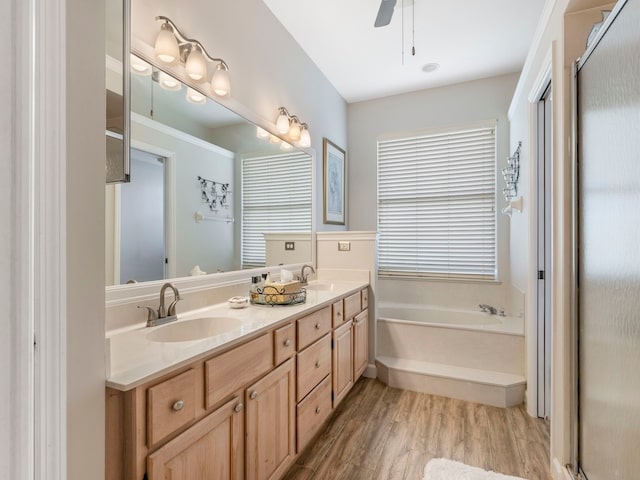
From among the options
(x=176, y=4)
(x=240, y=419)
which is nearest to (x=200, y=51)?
(x=176, y=4)

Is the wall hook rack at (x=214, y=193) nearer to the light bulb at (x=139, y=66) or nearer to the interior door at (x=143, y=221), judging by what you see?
the interior door at (x=143, y=221)

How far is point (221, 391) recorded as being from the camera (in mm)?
1119

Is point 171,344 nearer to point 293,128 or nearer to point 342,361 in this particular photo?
point 342,361

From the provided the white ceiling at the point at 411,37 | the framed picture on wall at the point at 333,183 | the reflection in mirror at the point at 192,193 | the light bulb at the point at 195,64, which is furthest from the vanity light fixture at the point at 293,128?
the light bulb at the point at 195,64

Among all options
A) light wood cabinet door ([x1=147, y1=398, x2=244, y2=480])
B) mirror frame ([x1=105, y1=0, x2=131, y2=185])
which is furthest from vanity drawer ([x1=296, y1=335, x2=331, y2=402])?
mirror frame ([x1=105, y1=0, x2=131, y2=185])

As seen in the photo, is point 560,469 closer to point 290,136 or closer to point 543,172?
point 543,172

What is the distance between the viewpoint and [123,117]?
3.93ft

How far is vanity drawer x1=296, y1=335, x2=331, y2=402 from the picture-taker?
1654 mm

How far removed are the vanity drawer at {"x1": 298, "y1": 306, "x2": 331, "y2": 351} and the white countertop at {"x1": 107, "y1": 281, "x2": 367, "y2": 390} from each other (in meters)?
0.06

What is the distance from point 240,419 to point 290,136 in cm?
203

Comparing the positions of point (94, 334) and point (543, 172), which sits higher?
point (543, 172)

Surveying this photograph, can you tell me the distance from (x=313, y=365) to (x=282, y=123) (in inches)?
67.9
